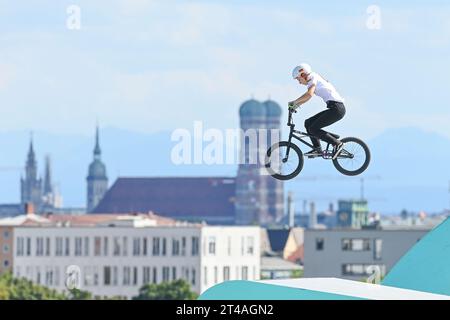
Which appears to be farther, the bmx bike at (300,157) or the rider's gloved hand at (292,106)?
the bmx bike at (300,157)

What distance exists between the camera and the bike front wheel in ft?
91.9

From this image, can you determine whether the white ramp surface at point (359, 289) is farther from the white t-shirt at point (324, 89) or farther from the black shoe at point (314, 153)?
the white t-shirt at point (324, 89)

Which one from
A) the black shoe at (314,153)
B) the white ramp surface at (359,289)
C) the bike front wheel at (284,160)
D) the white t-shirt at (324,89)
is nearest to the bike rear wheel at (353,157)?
the black shoe at (314,153)

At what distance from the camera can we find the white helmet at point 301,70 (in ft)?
90.1

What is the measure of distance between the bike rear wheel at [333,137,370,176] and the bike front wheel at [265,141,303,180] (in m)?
0.51

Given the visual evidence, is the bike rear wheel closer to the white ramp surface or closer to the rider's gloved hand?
the rider's gloved hand

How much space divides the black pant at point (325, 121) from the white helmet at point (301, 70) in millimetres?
480

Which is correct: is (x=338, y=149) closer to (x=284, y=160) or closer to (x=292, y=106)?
(x=284, y=160)

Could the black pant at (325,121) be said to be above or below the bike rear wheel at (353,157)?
above

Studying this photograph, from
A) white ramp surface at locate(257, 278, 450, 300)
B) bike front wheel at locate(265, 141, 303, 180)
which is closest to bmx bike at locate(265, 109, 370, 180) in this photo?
bike front wheel at locate(265, 141, 303, 180)
